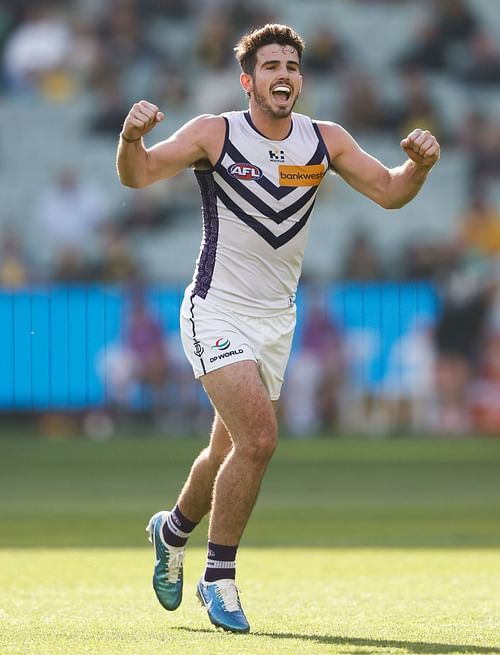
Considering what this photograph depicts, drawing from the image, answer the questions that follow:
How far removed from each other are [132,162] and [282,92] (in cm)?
77

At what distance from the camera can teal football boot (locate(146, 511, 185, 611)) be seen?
7.01 metres

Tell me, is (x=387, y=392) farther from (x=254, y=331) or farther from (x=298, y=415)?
(x=254, y=331)

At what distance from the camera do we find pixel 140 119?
259 inches

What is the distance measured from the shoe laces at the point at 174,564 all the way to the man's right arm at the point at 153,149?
175 centimetres

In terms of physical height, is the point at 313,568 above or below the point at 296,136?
below

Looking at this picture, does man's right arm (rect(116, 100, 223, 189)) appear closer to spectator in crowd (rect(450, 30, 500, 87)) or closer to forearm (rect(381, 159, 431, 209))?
forearm (rect(381, 159, 431, 209))

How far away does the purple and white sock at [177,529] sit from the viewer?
23.8 feet

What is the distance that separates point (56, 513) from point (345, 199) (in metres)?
12.8

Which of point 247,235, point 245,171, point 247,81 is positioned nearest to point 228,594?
point 247,235

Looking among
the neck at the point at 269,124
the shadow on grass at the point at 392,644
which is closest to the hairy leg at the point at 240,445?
the shadow on grass at the point at 392,644

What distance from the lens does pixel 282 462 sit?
16828mm

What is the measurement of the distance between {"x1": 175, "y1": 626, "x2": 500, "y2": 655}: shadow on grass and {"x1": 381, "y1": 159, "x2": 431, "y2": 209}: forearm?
2.11 m

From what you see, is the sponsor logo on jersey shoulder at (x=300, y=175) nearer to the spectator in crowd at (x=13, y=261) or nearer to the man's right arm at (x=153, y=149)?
the man's right arm at (x=153, y=149)

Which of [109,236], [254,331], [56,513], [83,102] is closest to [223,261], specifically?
[254,331]
